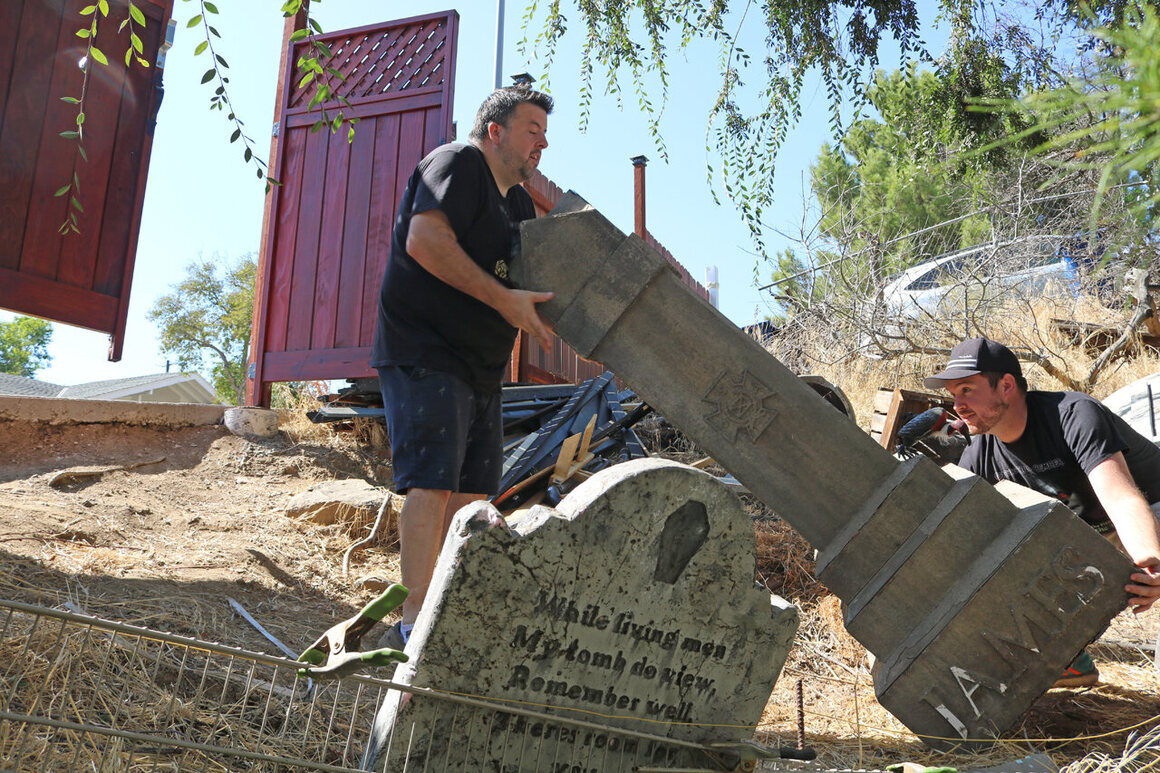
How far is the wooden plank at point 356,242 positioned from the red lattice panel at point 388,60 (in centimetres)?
41

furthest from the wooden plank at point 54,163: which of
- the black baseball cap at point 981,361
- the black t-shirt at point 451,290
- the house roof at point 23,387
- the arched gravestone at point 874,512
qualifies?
the house roof at point 23,387

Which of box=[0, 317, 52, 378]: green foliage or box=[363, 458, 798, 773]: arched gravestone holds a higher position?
box=[0, 317, 52, 378]: green foliage

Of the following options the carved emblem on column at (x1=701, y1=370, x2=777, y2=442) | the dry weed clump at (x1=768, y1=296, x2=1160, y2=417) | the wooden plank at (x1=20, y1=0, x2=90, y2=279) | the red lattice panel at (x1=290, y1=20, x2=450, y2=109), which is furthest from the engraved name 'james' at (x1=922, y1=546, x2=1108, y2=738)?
the red lattice panel at (x1=290, y1=20, x2=450, y2=109)

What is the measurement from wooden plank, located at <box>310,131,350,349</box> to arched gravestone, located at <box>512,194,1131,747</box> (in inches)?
197

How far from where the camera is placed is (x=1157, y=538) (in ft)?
9.67

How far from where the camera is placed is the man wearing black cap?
125 inches

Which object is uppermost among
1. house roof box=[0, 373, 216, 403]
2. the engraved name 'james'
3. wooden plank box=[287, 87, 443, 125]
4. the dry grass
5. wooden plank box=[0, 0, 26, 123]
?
house roof box=[0, 373, 216, 403]

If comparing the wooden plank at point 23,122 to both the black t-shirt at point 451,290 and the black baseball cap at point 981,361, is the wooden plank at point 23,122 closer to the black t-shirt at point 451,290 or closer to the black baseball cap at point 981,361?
the black t-shirt at point 451,290

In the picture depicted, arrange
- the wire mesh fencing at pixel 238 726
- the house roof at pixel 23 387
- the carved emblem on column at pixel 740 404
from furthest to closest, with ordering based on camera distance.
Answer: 1. the house roof at pixel 23 387
2. the carved emblem on column at pixel 740 404
3. the wire mesh fencing at pixel 238 726

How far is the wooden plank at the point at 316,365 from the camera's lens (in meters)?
7.32

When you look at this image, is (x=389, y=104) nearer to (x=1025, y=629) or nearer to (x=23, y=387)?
(x=1025, y=629)

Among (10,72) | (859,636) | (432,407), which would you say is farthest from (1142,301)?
(10,72)

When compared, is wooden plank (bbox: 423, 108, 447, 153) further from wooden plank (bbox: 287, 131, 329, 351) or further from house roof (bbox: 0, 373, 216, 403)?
house roof (bbox: 0, 373, 216, 403)

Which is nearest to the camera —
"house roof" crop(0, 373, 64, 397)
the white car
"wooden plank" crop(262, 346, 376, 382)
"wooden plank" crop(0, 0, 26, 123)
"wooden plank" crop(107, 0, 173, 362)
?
"wooden plank" crop(0, 0, 26, 123)
